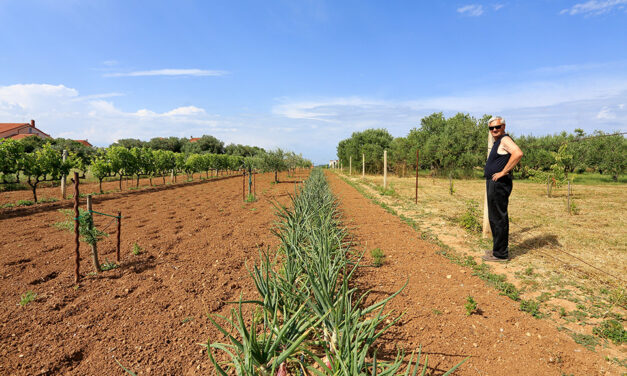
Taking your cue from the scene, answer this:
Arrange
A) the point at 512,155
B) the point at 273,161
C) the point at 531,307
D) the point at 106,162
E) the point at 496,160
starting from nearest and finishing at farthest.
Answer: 1. the point at 531,307
2. the point at 512,155
3. the point at 496,160
4. the point at 106,162
5. the point at 273,161

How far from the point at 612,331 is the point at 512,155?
205 centimetres

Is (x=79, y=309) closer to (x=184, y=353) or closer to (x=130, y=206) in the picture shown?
(x=184, y=353)

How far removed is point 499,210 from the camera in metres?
3.90

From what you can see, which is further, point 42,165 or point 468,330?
point 42,165

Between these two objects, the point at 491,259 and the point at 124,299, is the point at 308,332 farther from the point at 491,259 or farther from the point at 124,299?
the point at 491,259

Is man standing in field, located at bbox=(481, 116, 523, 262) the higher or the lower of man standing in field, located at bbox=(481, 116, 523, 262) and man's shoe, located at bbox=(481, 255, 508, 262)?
the higher

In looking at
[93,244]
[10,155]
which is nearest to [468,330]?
[93,244]

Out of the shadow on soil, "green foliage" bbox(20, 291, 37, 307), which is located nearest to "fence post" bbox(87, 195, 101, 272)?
"green foliage" bbox(20, 291, 37, 307)

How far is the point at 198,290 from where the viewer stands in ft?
10.8

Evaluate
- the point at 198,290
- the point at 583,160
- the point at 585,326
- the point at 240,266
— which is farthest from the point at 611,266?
the point at 583,160

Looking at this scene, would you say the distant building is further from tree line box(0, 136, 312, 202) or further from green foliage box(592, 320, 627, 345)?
green foliage box(592, 320, 627, 345)

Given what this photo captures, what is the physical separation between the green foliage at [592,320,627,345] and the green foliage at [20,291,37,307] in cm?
553

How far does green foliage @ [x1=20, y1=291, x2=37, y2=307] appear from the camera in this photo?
303cm

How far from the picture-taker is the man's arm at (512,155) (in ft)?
11.6
